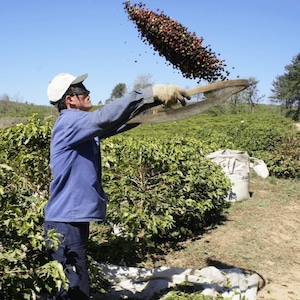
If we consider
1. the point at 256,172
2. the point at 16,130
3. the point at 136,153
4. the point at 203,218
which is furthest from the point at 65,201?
the point at 256,172

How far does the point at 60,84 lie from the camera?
233cm

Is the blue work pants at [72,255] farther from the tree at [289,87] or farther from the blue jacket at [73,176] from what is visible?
the tree at [289,87]

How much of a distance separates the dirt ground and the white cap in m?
2.47

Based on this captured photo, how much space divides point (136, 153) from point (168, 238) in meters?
1.22

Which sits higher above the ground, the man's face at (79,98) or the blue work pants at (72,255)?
the man's face at (79,98)

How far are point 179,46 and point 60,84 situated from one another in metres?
0.94

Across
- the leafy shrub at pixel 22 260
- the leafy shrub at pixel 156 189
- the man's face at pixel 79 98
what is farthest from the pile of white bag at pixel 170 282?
the man's face at pixel 79 98

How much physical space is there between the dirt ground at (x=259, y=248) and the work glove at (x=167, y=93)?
2339 mm

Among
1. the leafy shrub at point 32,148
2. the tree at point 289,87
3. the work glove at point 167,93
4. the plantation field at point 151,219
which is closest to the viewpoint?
the work glove at point 167,93

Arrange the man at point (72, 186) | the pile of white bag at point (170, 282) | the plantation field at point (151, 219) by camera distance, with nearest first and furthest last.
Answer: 1. the plantation field at point (151, 219)
2. the man at point (72, 186)
3. the pile of white bag at point (170, 282)

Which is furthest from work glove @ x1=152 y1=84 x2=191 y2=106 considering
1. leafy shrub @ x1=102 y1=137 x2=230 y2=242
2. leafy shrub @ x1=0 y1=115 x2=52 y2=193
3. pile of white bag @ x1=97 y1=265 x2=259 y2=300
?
pile of white bag @ x1=97 y1=265 x2=259 y2=300

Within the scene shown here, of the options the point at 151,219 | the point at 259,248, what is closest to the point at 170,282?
the point at 151,219

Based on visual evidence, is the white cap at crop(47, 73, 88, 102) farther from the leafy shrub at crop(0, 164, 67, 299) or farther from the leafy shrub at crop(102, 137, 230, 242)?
the leafy shrub at crop(102, 137, 230, 242)

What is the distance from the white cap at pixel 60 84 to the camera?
2.32 m
